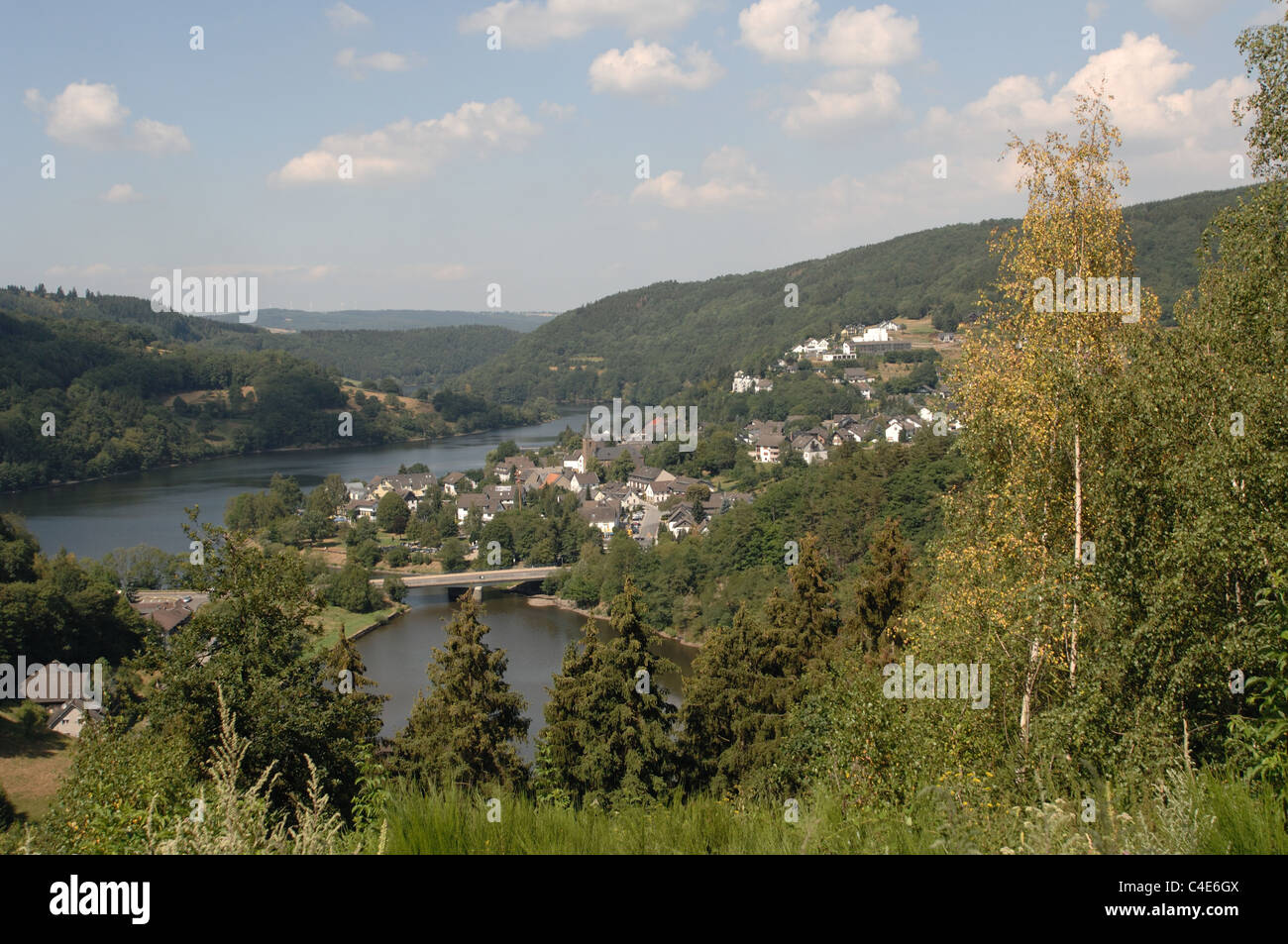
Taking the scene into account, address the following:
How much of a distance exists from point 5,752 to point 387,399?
6657 centimetres

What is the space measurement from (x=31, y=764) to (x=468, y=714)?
36.2 ft

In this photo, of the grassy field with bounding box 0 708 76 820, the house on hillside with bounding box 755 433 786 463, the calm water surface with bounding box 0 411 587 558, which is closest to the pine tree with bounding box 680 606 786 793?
the grassy field with bounding box 0 708 76 820

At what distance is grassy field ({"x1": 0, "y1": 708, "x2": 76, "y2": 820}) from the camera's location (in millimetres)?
13219

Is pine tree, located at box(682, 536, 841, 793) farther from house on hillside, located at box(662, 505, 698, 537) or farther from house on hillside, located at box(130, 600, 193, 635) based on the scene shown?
house on hillside, located at box(662, 505, 698, 537)

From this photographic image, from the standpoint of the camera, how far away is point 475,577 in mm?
31594

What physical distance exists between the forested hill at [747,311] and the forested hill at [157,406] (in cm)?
1524

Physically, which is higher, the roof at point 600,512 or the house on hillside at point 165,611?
the roof at point 600,512

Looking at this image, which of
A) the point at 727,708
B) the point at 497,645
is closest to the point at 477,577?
the point at 497,645

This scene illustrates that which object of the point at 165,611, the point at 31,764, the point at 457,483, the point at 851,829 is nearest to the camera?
the point at 851,829

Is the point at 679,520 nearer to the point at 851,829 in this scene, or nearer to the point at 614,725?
the point at 614,725

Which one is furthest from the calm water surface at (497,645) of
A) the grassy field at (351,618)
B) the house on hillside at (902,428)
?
the house on hillside at (902,428)

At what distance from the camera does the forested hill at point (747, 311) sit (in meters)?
Result: 71.8

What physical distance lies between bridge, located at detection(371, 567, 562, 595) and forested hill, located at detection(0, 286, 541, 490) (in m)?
33.9

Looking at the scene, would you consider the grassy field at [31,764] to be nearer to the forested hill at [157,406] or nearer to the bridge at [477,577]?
the bridge at [477,577]
